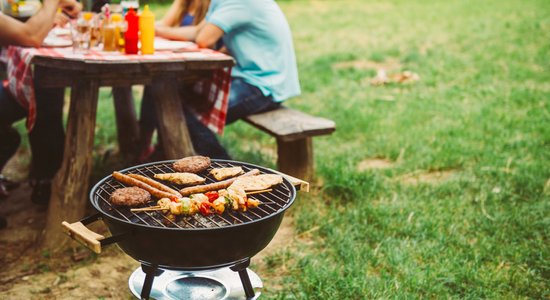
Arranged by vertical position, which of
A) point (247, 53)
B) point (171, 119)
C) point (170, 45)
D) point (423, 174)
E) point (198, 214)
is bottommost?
point (423, 174)

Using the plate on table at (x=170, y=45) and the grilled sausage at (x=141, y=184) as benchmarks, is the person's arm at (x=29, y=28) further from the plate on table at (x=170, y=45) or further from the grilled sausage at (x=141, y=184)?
the grilled sausage at (x=141, y=184)

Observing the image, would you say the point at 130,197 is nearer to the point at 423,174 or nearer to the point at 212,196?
the point at 212,196

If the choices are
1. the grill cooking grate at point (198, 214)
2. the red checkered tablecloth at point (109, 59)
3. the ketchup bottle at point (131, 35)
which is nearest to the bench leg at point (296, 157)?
the red checkered tablecloth at point (109, 59)

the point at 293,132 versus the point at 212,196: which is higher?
the point at 212,196

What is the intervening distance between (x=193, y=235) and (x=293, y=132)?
2.02 m

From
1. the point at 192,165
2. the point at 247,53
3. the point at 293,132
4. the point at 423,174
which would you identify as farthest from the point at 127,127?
the point at 192,165

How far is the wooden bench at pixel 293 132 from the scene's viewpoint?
4234 mm

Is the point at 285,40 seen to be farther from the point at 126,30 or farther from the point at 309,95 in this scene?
the point at 309,95

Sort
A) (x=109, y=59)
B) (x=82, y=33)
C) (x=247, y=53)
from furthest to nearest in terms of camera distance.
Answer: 1. (x=247, y=53)
2. (x=82, y=33)
3. (x=109, y=59)

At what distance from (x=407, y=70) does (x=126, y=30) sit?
17.5 feet

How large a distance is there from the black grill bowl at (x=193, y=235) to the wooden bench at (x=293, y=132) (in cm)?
169

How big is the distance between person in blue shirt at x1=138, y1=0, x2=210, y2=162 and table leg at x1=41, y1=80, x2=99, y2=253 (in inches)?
48.9

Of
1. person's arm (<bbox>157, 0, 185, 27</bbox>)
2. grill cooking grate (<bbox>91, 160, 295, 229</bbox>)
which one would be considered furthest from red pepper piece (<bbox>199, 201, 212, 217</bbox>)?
person's arm (<bbox>157, 0, 185, 27</bbox>)

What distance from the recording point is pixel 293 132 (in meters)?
4.20
